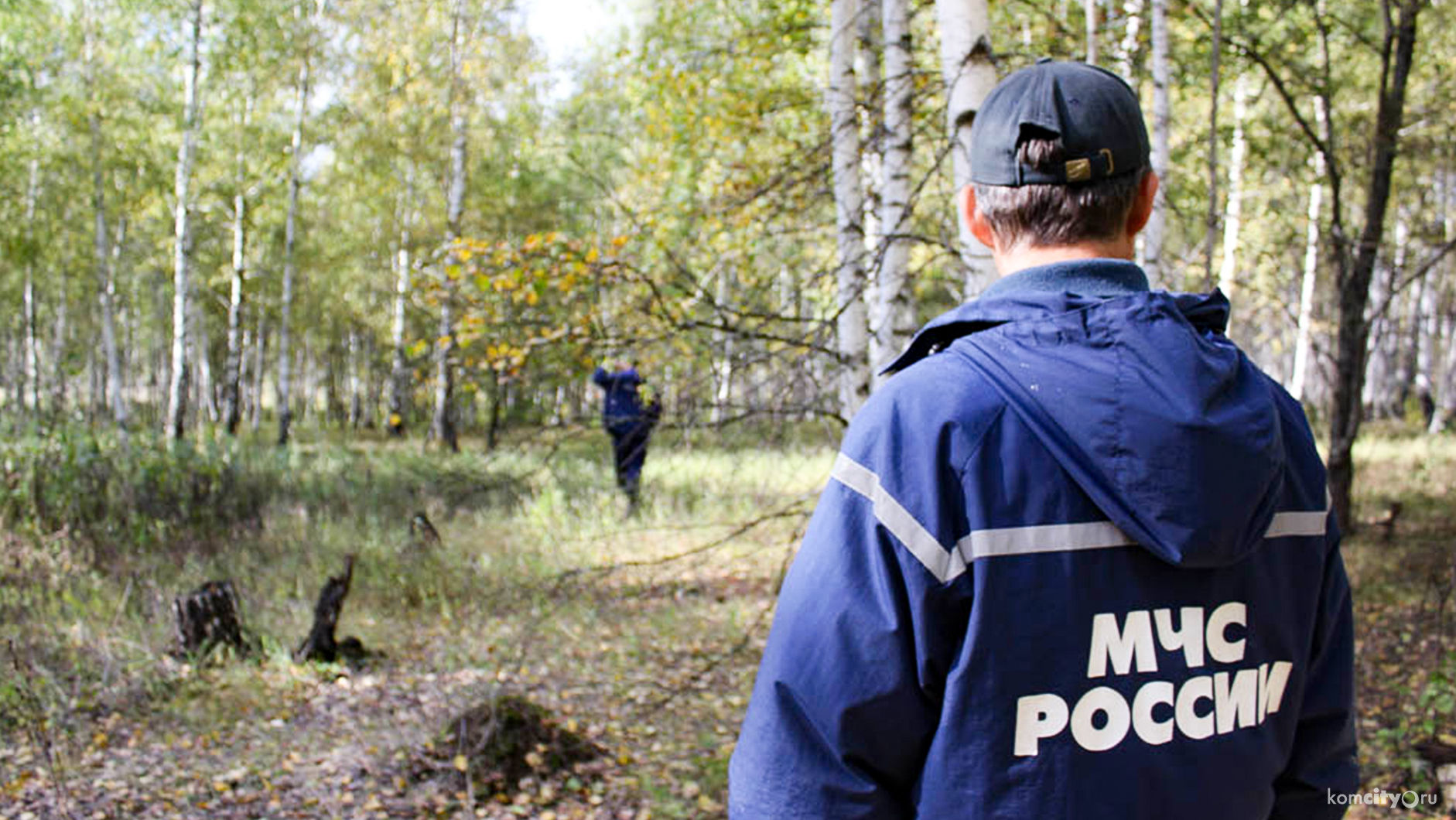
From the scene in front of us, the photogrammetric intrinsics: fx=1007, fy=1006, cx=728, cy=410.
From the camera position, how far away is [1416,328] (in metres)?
21.3

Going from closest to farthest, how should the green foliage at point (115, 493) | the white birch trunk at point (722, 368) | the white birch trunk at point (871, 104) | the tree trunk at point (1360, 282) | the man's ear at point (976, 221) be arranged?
the man's ear at point (976, 221) → the white birch trunk at point (722, 368) → the white birch trunk at point (871, 104) → the tree trunk at point (1360, 282) → the green foliage at point (115, 493)

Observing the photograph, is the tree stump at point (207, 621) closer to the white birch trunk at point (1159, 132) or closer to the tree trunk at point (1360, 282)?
the white birch trunk at point (1159, 132)

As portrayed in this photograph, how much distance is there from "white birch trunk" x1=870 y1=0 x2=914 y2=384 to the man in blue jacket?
3160 millimetres

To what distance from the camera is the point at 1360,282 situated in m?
7.91

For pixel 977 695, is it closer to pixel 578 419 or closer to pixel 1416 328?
pixel 578 419

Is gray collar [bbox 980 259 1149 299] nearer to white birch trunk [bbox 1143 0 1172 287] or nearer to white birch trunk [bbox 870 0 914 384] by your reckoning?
white birch trunk [bbox 870 0 914 384]

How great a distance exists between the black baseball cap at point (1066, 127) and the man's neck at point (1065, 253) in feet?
0.26

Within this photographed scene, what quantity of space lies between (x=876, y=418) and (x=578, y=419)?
9.90 feet

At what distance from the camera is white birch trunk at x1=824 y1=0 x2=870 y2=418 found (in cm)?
474

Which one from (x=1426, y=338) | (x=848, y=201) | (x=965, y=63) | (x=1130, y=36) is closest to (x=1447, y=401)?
(x=1426, y=338)

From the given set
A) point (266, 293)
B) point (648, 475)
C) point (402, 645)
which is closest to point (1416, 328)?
point (648, 475)

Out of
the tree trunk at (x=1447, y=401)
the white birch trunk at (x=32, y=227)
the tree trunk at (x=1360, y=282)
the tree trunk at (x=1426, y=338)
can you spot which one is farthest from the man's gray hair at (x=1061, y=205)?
the tree trunk at (x=1447, y=401)

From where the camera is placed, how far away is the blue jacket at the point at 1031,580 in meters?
1.08

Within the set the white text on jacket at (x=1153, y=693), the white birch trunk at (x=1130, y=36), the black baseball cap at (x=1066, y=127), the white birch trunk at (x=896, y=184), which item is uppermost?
the white birch trunk at (x=1130, y=36)
